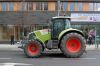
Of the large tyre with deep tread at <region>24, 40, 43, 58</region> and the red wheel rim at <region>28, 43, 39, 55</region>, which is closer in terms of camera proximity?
the large tyre with deep tread at <region>24, 40, 43, 58</region>

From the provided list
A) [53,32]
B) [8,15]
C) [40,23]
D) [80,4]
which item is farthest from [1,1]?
[53,32]

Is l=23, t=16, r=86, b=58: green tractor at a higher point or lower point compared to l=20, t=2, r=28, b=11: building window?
lower

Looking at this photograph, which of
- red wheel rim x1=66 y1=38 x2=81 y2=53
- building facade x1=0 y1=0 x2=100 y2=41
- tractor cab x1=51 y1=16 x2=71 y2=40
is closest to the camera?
red wheel rim x1=66 y1=38 x2=81 y2=53

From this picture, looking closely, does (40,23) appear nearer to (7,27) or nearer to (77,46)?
(7,27)

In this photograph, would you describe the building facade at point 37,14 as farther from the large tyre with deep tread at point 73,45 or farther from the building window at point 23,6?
the large tyre with deep tread at point 73,45

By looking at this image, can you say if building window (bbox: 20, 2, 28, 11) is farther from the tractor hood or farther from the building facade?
the tractor hood

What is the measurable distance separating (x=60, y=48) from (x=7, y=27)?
2370 centimetres

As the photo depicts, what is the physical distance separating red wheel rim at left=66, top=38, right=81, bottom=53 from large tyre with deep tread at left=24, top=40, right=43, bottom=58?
6.03 ft

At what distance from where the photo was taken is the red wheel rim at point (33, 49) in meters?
22.8

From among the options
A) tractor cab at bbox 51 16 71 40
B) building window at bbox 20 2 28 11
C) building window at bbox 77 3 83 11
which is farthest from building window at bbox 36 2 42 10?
tractor cab at bbox 51 16 71 40

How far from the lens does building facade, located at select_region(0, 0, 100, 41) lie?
4522cm

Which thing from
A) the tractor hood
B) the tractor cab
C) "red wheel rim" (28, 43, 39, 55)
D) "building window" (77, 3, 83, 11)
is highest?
"building window" (77, 3, 83, 11)

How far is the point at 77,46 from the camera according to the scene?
23.1 metres

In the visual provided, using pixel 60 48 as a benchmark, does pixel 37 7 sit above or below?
above
